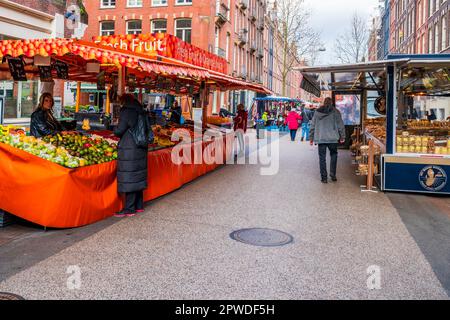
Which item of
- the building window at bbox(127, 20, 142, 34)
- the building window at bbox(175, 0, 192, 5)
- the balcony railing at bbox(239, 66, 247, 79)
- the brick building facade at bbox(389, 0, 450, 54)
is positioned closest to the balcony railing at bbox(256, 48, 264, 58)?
the balcony railing at bbox(239, 66, 247, 79)

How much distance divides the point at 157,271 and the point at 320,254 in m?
1.94

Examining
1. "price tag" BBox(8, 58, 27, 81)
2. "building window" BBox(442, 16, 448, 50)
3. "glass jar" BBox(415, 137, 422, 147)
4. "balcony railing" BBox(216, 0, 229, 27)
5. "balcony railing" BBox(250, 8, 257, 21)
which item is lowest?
"glass jar" BBox(415, 137, 422, 147)

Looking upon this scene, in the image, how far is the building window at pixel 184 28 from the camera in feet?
103

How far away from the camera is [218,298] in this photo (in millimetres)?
3877

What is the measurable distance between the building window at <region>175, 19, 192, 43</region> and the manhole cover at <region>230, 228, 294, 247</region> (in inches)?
1063

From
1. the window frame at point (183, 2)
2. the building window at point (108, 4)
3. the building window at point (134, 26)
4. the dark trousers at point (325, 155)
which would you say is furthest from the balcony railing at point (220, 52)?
the dark trousers at point (325, 155)

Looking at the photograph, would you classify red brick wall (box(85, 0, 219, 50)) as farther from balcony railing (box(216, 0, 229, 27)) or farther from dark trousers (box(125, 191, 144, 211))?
dark trousers (box(125, 191, 144, 211))

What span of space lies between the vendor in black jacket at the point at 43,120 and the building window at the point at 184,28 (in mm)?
24697

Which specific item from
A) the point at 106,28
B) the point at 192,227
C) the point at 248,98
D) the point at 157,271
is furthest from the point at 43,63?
the point at 248,98

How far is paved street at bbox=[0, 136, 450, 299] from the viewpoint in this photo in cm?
410

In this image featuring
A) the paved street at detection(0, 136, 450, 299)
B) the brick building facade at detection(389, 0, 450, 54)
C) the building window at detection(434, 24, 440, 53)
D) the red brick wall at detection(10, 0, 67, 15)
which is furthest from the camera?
the building window at detection(434, 24, 440, 53)

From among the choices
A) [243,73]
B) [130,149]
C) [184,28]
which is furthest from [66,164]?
[243,73]

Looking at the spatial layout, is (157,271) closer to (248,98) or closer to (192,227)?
(192,227)

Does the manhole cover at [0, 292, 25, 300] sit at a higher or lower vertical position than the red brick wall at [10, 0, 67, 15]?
lower
